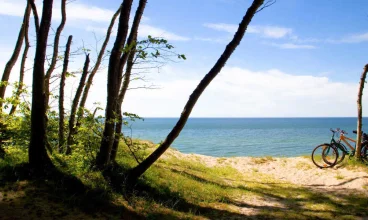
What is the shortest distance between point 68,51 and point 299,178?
9.65 metres

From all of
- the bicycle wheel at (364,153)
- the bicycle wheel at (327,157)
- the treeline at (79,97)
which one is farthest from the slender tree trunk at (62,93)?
the bicycle wheel at (364,153)

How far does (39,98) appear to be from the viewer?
6.05m

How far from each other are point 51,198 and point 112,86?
2769 mm

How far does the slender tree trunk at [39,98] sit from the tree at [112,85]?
1.29 meters

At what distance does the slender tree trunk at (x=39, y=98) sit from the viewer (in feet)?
19.7

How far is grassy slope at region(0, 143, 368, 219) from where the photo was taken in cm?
512

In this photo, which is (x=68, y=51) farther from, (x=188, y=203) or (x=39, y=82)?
(x=188, y=203)

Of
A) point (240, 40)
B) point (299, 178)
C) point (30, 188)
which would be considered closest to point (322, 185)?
point (299, 178)

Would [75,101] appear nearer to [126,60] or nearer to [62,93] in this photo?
[62,93]

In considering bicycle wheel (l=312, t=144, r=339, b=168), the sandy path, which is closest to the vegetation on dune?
the sandy path

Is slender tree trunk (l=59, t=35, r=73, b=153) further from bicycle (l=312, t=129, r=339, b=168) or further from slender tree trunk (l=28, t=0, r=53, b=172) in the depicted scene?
bicycle (l=312, t=129, r=339, b=168)

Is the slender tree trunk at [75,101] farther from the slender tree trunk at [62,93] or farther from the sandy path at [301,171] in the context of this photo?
the sandy path at [301,171]

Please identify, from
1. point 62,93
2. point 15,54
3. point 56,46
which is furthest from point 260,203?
point 15,54

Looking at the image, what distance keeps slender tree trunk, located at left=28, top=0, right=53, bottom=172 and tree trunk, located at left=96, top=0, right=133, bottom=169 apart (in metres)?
1.29
